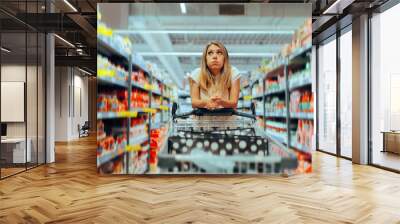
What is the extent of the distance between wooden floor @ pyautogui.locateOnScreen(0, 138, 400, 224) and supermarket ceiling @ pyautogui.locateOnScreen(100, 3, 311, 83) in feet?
5.90

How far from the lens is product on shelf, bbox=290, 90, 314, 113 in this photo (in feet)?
18.4

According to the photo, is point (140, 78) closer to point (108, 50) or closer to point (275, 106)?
point (108, 50)

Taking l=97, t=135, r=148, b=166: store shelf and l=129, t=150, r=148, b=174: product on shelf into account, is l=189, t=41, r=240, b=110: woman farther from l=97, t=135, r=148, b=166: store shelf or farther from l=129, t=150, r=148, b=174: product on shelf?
l=129, t=150, r=148, b=174: product on shelf

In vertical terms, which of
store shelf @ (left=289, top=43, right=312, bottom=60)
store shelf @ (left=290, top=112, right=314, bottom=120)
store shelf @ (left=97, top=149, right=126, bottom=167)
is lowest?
store shelf @ (left=97, top=149, right=126, bottom=167)

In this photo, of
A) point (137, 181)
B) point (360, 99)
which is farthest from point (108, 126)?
point (360, 99)

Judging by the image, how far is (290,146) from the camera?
5.62 m

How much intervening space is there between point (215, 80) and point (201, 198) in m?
2.07

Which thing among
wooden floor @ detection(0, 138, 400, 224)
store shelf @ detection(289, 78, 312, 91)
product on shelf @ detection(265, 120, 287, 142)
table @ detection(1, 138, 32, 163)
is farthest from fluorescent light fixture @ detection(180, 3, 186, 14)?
table @ detection(1, 138, 32, 163)

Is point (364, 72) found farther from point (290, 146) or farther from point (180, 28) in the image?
point (180, 28)

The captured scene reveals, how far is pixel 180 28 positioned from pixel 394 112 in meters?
3.89

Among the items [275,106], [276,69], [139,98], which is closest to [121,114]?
[139,98]

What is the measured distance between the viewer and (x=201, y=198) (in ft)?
14.1

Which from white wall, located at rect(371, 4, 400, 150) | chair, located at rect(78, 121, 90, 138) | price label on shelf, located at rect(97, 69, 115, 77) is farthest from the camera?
chair, located at rect(78, 121, 90, 138)

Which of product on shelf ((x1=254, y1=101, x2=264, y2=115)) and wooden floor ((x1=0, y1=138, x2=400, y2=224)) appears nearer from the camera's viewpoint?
wooden floor ((x1=0, y1=138, x2=400, y2=224))
